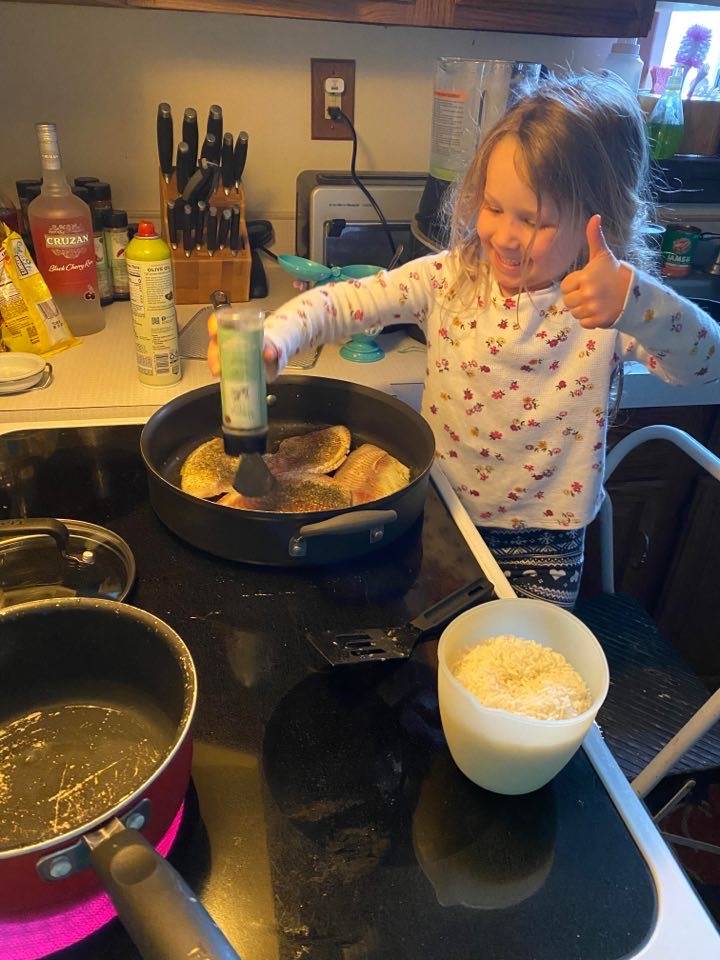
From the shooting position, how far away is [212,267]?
54.7 inches

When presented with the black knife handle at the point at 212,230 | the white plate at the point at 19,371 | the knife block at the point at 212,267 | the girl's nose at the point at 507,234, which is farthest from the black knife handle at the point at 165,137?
Result: the girl's nose at the point at 507,234

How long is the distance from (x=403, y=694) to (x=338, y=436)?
1.39 feet

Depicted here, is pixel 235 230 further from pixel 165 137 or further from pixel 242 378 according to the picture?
pixel 242 378

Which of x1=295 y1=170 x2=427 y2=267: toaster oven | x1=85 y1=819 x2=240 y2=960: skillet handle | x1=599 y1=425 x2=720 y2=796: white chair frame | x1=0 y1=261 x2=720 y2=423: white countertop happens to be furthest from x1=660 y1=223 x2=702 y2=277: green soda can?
x1=85 y1=819 x2=240 y2=960: skillet handle

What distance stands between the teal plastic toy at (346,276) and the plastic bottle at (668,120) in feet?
2.40

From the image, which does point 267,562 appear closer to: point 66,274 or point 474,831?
point 474,831

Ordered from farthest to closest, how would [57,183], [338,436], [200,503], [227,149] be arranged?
[227,149] < [57,183] < [338,436] < [200,503]

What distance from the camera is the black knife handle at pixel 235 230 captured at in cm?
135

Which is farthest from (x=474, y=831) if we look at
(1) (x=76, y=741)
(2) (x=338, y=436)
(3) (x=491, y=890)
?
(2) (x=338, y=436)

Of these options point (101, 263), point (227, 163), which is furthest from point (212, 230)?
point (101, 263)

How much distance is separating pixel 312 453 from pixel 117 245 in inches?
27.7

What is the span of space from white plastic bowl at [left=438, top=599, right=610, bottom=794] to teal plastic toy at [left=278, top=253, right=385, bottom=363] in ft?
2.36

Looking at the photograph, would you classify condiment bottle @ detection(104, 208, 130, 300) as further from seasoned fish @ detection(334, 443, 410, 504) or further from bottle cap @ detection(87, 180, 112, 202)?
seasoned fish @ detection(334, 443, 410, 504)

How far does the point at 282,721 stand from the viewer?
1.98 feet
